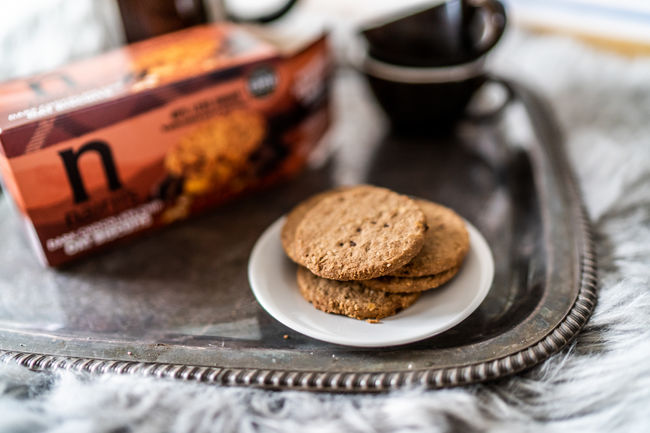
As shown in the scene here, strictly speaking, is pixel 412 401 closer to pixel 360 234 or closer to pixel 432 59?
pixel 360 234

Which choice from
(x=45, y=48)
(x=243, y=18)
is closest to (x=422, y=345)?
(x=243, y=18)

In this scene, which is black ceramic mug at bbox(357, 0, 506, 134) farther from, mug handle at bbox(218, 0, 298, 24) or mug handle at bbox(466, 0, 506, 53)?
mug handle at bbox(218, 0, 298, 24)

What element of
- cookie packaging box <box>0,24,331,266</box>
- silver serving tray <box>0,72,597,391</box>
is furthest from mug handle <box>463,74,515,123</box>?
cookie packaging box <box>0,24,331,266</box>

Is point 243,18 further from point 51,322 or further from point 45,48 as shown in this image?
point 51,322

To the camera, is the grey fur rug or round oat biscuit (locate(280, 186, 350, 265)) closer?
the grey fur rug

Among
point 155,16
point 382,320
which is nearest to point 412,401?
point 382,320

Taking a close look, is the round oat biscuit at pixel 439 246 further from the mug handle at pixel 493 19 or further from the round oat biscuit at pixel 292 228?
the mug handle at pixel 493 19

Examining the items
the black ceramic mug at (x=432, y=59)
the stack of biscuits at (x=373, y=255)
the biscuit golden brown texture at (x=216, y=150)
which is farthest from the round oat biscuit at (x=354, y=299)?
the black ceramic mug at (x=432, y=59)
